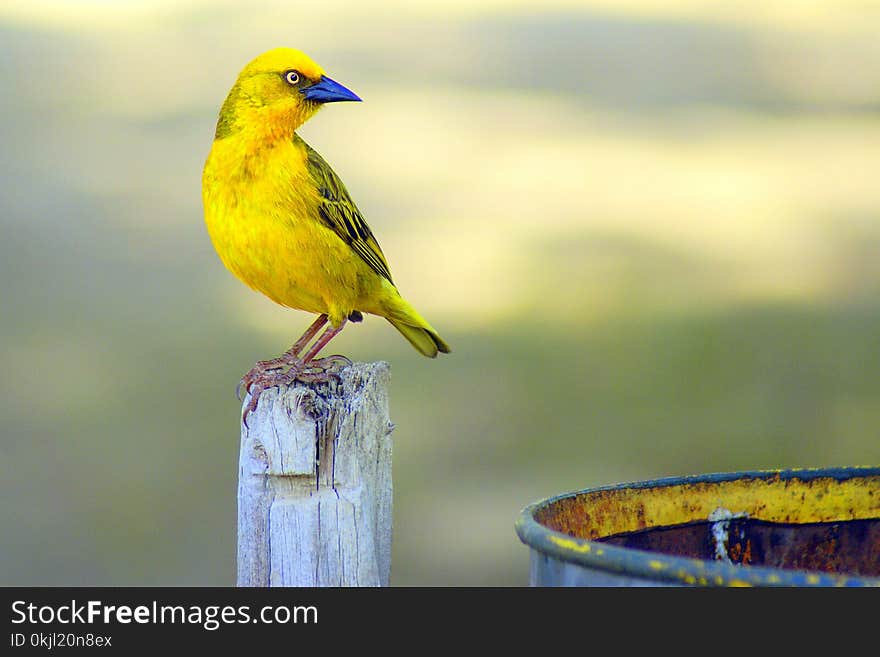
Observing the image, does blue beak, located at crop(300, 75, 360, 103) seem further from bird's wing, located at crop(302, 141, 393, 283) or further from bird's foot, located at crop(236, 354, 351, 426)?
bird's foot, located at crop(236, 354, 351, 426)

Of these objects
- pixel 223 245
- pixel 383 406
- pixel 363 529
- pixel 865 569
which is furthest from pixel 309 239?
pixel 865 569

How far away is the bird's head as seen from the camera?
3.39 meters

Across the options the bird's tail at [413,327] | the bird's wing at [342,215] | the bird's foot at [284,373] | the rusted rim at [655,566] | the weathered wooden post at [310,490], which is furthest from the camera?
the bird's tail at [413,327]

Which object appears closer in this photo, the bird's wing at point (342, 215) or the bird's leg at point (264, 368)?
the bird's leg at point (264, 368)

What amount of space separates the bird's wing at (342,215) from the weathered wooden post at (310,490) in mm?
1086

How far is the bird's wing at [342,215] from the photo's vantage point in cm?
347

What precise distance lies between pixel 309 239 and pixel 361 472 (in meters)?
1.10

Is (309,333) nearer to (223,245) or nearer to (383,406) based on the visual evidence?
(223,245)

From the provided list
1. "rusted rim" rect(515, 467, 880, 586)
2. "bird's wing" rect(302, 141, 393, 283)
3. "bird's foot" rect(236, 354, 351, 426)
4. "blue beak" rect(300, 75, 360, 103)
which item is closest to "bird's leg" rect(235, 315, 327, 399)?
"bird's foot" rect(236, 354, 351, 426)

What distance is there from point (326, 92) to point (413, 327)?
887 mm

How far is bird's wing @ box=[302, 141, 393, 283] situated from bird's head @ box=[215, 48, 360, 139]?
173mm

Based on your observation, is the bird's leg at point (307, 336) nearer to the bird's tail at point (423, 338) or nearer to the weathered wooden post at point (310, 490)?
the bird's tail at point (423, 338)

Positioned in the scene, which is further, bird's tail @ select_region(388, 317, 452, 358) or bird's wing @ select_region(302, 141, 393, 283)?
bird's tail @ select_region(388, 317, 452, 358)

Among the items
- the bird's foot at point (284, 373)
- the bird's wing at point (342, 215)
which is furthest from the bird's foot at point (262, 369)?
the bird's wing at point (342, 215)
